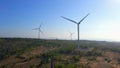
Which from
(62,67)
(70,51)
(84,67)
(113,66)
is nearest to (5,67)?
(62,67)

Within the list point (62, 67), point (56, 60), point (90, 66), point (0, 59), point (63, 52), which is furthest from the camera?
point (63, 52)

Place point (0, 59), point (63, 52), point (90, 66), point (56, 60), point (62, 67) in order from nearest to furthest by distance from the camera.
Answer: point (62, 67) → point (90, 66) → point (56, 60) → point (0, 59) → point (63, 52)

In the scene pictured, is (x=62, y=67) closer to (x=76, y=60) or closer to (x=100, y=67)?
(x=100, y=67)

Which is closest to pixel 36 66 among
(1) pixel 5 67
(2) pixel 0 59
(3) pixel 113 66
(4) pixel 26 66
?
(4) pixel 26 66

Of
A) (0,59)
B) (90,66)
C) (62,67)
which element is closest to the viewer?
(62,67)

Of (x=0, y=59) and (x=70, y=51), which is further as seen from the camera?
(x=70, y=51)

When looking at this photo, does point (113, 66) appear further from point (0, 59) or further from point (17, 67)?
point (0, 59)

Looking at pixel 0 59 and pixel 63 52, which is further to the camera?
pixel 63 52

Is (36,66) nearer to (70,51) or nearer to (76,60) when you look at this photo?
(76,60)
